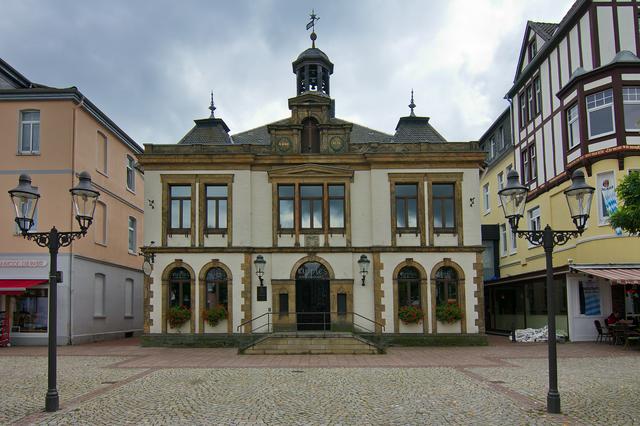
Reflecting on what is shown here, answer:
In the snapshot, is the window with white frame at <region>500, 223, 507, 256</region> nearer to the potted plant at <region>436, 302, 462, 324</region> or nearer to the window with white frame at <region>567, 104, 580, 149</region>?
the window with white frame at <region>567, 104, 580, 149</region>

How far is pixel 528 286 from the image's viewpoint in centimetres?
3150

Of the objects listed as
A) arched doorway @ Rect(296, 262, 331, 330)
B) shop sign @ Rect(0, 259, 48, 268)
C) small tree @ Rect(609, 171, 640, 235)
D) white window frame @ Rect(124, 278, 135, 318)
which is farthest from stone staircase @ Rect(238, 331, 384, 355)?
white window frame @ Rect(124, 278, 135, 318)

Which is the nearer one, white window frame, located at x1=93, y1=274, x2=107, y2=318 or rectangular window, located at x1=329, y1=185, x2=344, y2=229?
rectangular window, located at x1=329, y1=185, x2=344, y2=229

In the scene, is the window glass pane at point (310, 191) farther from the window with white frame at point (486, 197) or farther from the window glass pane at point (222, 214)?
the window with white frame at point (486, 197)

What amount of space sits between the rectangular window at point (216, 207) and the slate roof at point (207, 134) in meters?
2.62

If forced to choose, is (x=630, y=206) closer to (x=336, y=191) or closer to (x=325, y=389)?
(x=325, y=389)

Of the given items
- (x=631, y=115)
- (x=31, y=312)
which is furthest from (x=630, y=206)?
(x=31, y=312)

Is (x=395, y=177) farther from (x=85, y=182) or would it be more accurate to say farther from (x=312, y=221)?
(x=85, y=182)

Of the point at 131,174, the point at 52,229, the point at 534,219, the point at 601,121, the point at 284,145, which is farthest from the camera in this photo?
the point at 131,174

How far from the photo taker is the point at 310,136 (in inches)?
1101

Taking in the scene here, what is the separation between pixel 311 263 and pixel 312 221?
176cm

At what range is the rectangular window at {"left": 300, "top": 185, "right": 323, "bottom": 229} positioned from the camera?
27344mm

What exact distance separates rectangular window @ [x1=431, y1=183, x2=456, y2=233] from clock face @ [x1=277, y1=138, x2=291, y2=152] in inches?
247

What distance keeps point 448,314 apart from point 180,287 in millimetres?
10963
